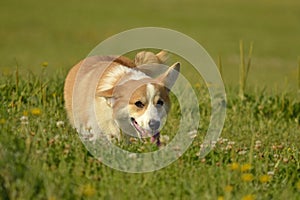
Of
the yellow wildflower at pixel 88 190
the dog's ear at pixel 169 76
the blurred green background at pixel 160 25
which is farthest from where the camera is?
the blurred green background at pixel 160 25

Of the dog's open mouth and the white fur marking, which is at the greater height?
the white fur marking

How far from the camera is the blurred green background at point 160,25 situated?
21906mm

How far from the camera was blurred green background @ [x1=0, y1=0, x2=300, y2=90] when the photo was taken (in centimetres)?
2191

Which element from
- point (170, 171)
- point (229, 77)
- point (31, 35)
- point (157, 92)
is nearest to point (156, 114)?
point (157, 92)

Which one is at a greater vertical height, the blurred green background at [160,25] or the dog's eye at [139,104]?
the dog's eye at [139,104]

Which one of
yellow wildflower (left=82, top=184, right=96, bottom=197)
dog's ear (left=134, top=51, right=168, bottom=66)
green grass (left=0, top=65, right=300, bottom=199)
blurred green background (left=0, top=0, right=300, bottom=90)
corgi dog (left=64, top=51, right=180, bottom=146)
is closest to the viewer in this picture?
yellow wildflower (left=82, top=184, right=96, bottom=197)

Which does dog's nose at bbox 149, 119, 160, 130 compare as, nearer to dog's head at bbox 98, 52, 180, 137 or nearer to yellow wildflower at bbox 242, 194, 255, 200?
dog's head at bbox 98, 52, 180, 137

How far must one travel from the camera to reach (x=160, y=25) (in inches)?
1038

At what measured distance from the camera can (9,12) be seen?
28734 mm

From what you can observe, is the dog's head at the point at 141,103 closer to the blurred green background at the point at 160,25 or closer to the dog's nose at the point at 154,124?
the dog's nose at the point at 154,124

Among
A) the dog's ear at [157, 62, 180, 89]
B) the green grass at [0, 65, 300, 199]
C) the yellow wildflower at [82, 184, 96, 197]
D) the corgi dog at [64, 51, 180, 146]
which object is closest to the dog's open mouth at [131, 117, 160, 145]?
the corgi dog at [64, 51, 180, 146]

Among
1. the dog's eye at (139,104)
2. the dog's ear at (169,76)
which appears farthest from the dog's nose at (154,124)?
the dog's ear at (169,76)

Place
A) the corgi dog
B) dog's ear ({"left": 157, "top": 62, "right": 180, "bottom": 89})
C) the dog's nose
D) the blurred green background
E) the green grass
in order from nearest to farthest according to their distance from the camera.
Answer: the green grass, the dog's nose, the corgi dog, dog's ear ({"left": 157, "top": 62, "right": 180, "bottom": 89}), the blurred green background

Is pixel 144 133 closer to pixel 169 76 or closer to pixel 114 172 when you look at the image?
pixel 169 76
